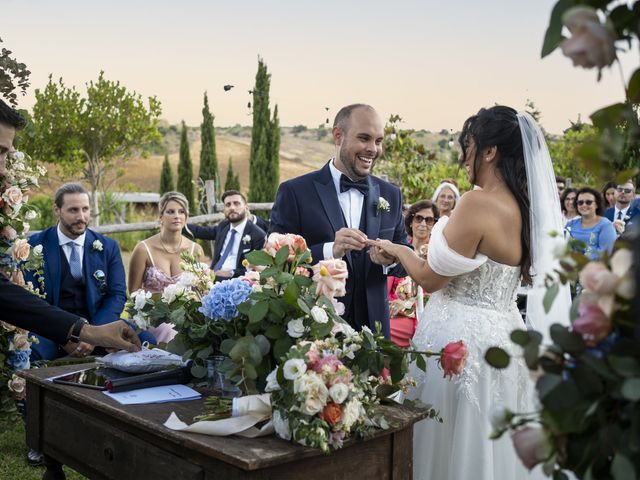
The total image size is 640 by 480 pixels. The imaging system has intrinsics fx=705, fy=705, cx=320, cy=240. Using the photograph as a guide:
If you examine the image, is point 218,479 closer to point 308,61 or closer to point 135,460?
point 135,460

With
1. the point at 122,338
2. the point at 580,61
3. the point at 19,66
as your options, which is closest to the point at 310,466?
the point at 122,338

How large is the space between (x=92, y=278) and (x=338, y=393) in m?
4.24

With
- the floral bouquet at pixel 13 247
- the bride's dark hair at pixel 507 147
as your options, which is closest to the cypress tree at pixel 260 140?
the floral bouquet at pixel 13 247

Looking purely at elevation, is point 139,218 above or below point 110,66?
below

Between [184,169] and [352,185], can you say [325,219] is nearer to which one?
[352,185]

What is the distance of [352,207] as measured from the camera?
4113 mm

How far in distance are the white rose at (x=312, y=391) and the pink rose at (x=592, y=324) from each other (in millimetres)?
1128

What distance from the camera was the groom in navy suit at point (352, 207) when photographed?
3.94 meters

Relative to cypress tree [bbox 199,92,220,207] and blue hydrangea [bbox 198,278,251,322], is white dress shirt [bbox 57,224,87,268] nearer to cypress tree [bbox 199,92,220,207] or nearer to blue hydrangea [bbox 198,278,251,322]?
blue hydrangea [bbox 198,278,251,322]

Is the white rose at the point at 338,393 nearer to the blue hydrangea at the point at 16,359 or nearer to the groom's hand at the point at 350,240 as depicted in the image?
the groom's hand at the point at 350,240

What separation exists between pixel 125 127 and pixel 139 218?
3.87 meters

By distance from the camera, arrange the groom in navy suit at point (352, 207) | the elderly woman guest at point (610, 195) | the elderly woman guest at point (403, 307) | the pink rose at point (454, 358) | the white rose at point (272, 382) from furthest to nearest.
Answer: the elderly woman guest at point (610, 195), the elderly woman guest at point (403, 307), the groom in navy suit at point (352, 207), the pink rose at point (454, 358), the white rose at point (272, 382)

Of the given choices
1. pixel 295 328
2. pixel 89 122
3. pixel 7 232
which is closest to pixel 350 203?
pixel 295 328

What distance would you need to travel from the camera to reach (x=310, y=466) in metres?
2.20
